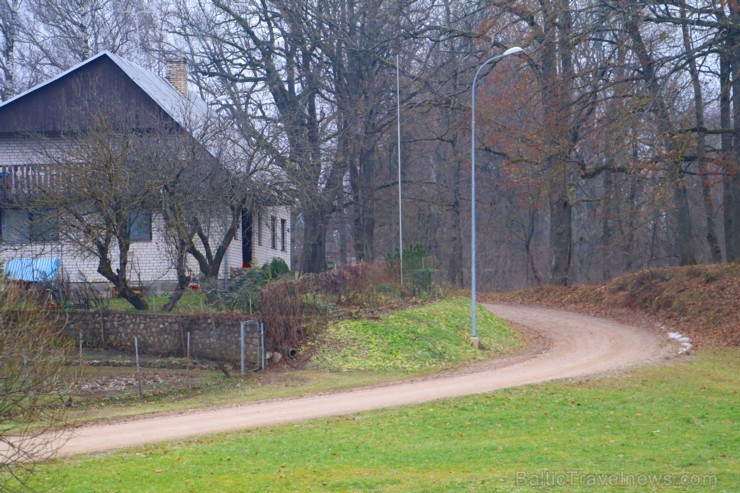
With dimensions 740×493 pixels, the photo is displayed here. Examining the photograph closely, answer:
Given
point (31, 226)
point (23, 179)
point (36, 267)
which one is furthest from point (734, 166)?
point (23, 179)

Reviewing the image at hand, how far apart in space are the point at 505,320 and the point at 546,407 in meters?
14.3

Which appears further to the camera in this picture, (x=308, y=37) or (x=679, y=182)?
(x=308, y=37)

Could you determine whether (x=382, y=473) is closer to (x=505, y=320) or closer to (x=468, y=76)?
(x=505, y=320)

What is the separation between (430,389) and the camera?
15859 millimetres

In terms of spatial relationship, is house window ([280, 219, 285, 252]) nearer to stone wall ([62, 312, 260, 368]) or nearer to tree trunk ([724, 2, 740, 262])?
stone wall ([62, 312, 260, 368])

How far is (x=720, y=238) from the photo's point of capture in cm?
4669

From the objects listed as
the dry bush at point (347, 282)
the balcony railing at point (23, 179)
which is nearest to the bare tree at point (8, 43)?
the balcony railing at point (23, 179)

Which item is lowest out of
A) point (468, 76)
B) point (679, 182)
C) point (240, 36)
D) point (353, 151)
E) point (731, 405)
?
point (731, 405)

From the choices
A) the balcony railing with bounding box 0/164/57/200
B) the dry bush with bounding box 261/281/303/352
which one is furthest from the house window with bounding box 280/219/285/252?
the dry bush with bounding box 261/281/303/352

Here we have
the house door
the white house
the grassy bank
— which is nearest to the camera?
the grassy bank

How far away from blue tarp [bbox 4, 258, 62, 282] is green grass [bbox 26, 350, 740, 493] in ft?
45.3

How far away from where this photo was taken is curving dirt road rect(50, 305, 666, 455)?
39.8 ft

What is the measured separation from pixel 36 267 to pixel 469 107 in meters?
17.6

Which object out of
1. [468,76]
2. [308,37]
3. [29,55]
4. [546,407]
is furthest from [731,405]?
[29,55]
